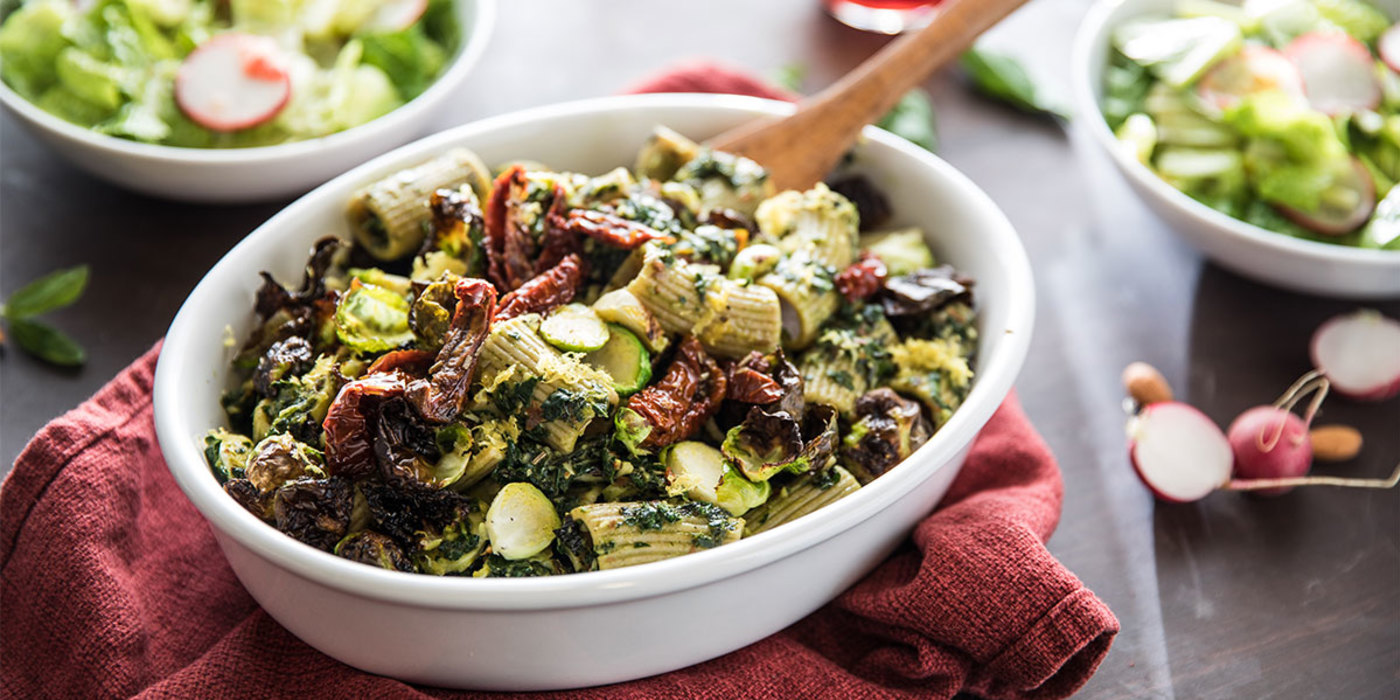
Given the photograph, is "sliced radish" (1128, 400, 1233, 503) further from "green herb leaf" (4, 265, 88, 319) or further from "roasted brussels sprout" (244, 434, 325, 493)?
"green herb leaf" (4, 265, 88, 319)

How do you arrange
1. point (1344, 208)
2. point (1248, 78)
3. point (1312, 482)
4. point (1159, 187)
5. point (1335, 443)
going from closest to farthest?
point (1312, 482) → point (1335, 443) → point (1159, 187) → point (1344, 208) → point (1248, 78)

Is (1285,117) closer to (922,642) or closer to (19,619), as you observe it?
(922,642)

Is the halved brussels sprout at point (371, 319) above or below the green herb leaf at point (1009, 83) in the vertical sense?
above

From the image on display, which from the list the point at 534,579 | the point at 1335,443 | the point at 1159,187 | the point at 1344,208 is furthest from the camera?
the point at 1344,208

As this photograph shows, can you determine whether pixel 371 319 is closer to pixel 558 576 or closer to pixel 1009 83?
pixel 558 576

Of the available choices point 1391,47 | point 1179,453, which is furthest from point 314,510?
point 1391,47

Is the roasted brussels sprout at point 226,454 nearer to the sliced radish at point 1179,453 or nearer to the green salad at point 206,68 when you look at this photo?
the green salad at point 206,68

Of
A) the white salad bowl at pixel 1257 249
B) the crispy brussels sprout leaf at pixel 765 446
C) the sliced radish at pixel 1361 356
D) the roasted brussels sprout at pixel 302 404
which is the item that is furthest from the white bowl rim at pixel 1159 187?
the roasted brussels sprout at pixel 302 404
